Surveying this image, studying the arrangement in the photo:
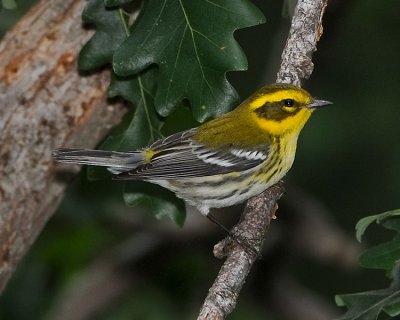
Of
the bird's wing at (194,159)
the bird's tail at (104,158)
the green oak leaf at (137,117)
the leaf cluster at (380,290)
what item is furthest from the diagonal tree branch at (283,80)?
the green oak leaf at (137,117)

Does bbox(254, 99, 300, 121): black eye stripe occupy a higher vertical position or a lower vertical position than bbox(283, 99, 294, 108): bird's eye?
lower

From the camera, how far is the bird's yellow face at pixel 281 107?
221 inches

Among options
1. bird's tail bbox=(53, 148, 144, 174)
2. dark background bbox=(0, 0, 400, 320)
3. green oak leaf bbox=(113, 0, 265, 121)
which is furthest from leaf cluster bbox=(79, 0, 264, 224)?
dark background bbox=(0, 0, 400, 320)

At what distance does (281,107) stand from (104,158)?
98 cm

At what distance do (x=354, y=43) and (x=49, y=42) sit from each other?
11.7ft

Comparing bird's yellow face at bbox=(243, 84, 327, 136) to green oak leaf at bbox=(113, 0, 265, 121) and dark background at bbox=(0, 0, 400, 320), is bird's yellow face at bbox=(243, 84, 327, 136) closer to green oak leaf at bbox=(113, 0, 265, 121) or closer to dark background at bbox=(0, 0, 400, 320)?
green oak leaf at bbox=(113, 0, 265, 121)

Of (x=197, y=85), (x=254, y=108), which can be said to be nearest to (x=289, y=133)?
(x=254, y=108)

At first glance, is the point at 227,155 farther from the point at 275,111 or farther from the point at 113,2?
the point at 113,2

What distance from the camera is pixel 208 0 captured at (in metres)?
5.70

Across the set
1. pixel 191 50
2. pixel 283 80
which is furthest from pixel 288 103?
pixel 191 50

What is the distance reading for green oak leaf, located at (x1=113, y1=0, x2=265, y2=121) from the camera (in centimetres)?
564

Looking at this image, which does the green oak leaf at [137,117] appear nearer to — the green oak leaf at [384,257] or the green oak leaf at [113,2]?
the green oak leaf at [113,2]

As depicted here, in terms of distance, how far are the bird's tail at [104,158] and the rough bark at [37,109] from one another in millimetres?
630

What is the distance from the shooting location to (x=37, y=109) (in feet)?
20.7
